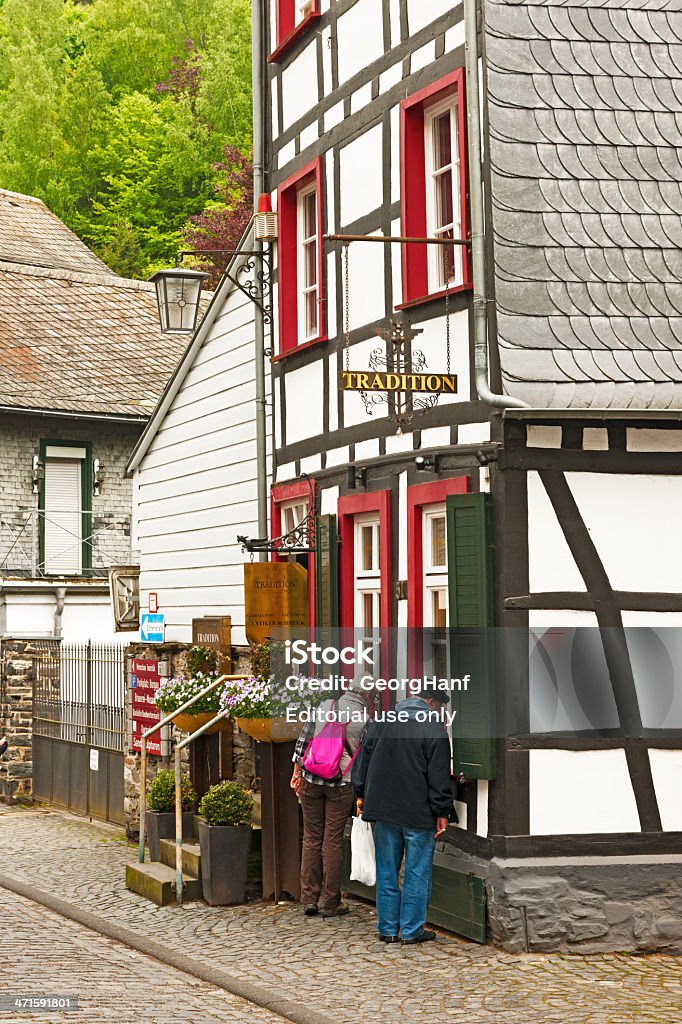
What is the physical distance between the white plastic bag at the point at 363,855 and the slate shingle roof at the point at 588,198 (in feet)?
10.4

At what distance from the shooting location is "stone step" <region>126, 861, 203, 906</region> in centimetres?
1293

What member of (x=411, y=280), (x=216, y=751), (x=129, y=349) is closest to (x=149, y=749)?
(x=216, y=751)

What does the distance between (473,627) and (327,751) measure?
158cm

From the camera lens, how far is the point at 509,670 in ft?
36.3

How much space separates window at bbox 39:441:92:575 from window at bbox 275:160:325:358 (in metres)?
13.1

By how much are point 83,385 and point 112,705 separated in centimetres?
1055

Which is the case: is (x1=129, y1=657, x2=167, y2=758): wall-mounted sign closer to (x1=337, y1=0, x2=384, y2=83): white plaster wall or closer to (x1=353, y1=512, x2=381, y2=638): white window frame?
(x1=353, y1=512, x2=381, y2=638): white window frame

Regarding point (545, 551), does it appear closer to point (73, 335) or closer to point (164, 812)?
point (164, 812)

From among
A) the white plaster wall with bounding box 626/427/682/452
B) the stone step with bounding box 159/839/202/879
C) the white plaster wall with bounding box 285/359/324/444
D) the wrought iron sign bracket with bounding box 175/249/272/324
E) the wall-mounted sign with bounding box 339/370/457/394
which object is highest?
the wrought iron sign bracket with bounding box 175/249/272/324

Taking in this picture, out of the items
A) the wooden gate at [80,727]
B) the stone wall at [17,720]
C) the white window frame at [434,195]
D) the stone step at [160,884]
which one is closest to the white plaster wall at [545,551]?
the white window frame at [434,195]

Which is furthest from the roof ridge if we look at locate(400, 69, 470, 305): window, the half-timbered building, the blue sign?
the half-timbered building

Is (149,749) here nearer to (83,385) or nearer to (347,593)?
(347,593)

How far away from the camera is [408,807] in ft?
36.3

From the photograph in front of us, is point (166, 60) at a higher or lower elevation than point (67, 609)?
higher
